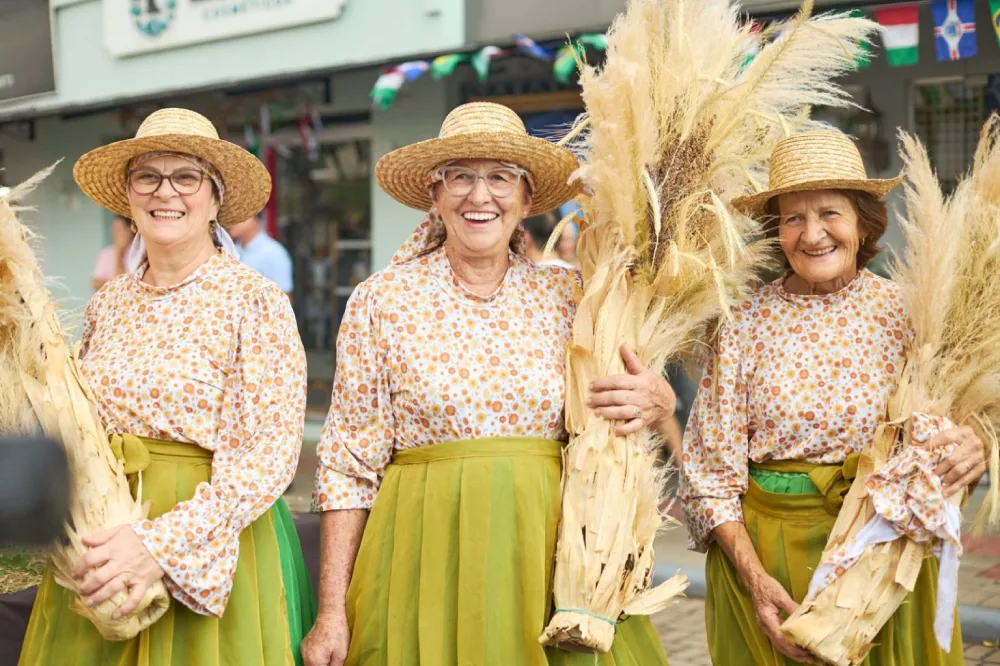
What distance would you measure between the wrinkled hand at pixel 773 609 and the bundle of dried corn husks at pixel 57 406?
138 cm

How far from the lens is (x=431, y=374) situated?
2.37 metres

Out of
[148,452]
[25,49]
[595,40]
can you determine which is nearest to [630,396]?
[148,452]

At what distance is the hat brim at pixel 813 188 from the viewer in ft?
8.13

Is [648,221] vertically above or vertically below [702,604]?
above

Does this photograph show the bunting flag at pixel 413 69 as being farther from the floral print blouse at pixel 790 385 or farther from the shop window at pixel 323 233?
the floral print blouse at pixel 790 385

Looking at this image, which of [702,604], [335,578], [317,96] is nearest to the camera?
[335,578]

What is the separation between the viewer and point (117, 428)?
232 centimetres

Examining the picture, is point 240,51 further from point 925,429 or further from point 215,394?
point 925,429

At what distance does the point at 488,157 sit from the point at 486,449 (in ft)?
2.29

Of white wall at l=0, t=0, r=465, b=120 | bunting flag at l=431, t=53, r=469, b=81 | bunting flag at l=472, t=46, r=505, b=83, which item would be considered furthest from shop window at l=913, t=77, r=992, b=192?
white wall at l=0, t=0, r=465, b=120

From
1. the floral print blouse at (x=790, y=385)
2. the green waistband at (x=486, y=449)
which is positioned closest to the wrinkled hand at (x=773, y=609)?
the floral print blouse at (x=790, y=385)

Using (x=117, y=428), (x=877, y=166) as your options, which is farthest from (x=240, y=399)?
(x=877, y=166)

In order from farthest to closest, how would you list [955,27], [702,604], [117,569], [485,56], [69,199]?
1. [69,199]
2. [485,56]
3. [955,27]
4. [702,604]
5. [117,569]

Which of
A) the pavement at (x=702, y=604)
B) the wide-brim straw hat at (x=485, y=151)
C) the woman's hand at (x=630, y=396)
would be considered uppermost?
the wide-brim straw hat at (x=485, y=151)
